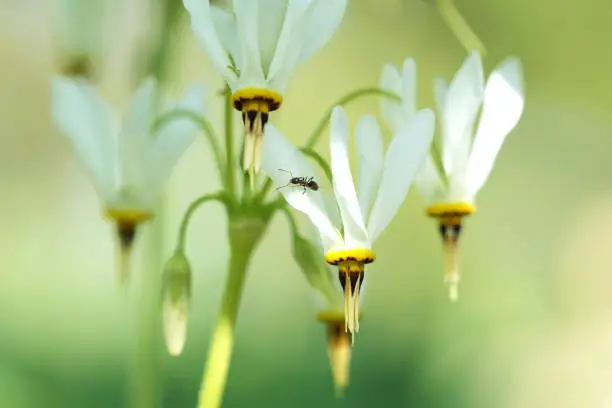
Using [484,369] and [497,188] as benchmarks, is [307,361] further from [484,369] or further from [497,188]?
[497,188]

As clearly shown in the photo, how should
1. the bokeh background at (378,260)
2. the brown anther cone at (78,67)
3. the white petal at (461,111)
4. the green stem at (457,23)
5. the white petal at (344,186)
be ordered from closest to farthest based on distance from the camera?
the white petal at (344,186)
the white petal at (461,111)
the green stem at (457,23)
the brown anther cone at (78,67)
the bokeh background at (378,260)

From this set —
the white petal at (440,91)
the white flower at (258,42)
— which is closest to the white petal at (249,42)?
the white flower at (258,42)

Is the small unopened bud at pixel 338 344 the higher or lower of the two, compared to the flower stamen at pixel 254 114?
lower

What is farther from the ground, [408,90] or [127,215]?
[408,90]

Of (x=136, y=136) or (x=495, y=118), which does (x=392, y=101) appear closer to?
(x=495, y=118)

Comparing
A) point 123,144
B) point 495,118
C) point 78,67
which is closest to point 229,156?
point 123,144

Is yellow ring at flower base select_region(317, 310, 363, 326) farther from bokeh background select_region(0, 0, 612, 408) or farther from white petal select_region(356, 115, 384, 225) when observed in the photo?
bokeh background select_region(0, 0, 612, 408)

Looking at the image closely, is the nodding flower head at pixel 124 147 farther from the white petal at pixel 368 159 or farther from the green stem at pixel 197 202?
the white petal at pixel 368 159
